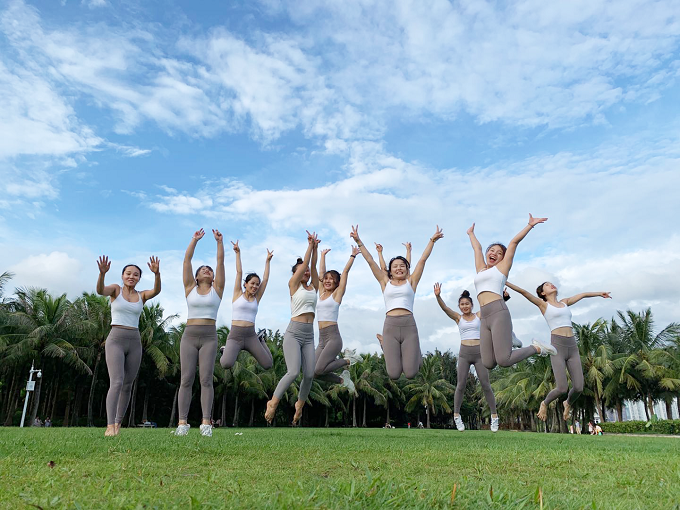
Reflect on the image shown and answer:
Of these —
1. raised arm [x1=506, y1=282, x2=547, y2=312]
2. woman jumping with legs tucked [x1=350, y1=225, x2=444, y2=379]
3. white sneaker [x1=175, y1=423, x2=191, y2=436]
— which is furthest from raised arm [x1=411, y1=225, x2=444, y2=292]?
white sneaker [x1=175, y1=423, x2=191, y2=436]

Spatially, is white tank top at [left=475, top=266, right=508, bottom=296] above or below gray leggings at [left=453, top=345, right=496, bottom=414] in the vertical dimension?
above

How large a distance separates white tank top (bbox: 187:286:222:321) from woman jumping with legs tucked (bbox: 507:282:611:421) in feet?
17.5

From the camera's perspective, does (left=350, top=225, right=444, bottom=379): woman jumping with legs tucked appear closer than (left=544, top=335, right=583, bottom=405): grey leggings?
Yes

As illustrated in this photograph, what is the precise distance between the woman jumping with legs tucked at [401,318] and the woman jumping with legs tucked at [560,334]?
2055mm

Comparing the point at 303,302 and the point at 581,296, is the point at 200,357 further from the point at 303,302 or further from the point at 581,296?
the point at 581,296

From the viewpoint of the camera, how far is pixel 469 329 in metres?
10.3

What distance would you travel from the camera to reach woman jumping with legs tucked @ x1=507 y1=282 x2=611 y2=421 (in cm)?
945

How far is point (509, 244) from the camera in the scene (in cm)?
824

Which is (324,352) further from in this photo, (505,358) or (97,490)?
(97,490)

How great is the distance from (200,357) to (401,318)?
3.27 meters

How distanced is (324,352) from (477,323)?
3.37 metres

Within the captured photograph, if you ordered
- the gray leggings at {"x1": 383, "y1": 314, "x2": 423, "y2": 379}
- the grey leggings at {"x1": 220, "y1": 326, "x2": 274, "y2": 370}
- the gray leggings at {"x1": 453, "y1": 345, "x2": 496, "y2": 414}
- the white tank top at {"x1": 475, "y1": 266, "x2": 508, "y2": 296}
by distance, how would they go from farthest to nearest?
the gray leggings at {"x1": 453, "y1": 345, "x2": 496, "y2": 414}, the gray leggings at {"x1": 383, "y1": 314, "x2": 423, "y2": 379}, the grey leggings at {"x1": 220, "y1": 326, "x2": 274, "y2": 370}, the white tank top at {"x1": 475, "y1": 266, "x2": 508, "y2": 296}

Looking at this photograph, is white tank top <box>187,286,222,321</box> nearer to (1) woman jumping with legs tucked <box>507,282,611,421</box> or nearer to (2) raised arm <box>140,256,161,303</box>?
(2) raised arm <box>140,256,161,303</box>

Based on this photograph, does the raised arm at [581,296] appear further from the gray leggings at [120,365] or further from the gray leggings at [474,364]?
the gray leggings at [120,365]
